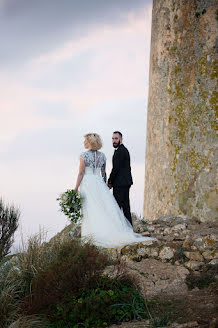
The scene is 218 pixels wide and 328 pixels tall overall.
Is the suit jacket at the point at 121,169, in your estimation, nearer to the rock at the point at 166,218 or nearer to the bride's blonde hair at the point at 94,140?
the bride's blonde hair at the point at 94,140

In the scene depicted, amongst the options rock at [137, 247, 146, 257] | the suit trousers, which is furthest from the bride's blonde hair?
rock at [137, 247, 146, 257]

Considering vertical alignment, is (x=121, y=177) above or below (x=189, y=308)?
above

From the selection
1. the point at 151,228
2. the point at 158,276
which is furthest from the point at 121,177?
the point at 158,276

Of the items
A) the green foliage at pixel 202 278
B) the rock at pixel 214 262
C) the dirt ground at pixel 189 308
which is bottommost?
the dirt ground at pixel 189 308

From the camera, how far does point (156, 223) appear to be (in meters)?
10.8

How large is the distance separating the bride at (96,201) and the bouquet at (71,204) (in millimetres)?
113

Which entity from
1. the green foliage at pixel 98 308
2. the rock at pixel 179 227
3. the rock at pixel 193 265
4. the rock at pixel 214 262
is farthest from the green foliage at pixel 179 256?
the green foliage at pixel 98 308

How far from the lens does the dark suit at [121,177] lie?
9.50 meters

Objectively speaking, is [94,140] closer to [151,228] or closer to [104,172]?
[104,172]

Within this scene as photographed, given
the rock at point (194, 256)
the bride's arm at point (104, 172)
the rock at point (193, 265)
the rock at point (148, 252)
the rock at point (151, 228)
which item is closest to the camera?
the rock at point (193, 265)

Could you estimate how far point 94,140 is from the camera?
8.80 m

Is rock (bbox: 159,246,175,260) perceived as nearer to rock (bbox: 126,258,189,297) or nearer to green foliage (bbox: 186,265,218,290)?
rock (bbox: 126,258,189,297)

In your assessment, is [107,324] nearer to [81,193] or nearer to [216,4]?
[81,193]

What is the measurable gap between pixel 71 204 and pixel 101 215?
0.64 metres
